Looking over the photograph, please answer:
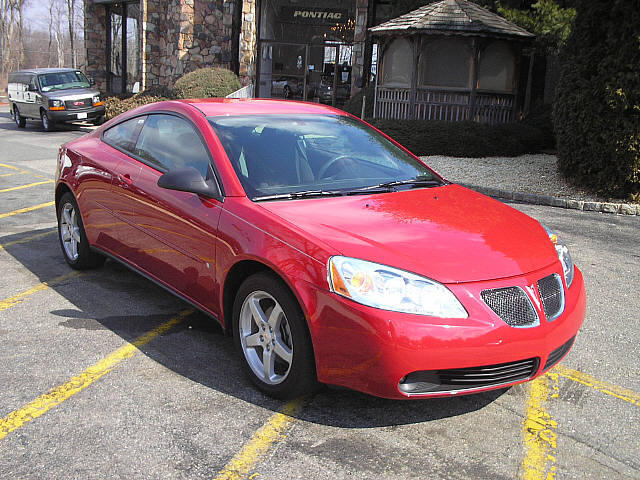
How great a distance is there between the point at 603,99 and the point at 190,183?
27.9ft

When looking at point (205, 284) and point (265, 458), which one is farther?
point (205, 284)

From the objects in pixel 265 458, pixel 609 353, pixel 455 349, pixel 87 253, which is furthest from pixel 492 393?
pixel 87 253

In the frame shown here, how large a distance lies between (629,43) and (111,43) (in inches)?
1036

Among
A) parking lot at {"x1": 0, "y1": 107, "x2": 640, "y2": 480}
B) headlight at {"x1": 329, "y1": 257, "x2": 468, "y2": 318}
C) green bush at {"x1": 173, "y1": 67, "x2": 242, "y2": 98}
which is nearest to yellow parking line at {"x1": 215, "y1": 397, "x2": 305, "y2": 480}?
parking lot at {"x1": 0, "y1": 107, "x2": 640, "y2": 480}

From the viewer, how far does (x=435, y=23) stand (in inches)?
643

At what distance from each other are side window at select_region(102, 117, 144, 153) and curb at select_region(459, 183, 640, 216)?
291 inches

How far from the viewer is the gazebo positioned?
16625 mm

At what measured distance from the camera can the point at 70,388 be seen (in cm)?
359

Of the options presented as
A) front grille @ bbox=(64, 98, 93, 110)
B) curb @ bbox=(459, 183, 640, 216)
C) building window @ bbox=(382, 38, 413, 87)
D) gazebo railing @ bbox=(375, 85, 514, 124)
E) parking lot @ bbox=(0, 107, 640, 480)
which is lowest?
parking lot @ bbox=(0, 107, 640, 480)

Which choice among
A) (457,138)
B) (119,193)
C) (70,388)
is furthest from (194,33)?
(70,388)

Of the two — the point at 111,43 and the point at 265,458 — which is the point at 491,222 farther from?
the point at 111,43

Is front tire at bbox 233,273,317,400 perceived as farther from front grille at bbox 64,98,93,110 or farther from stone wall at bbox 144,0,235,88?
stone wall at bbox 144,0,235,88

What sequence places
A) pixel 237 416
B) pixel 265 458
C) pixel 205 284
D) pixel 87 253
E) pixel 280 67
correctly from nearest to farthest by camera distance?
pixel 265 458 < pixel 237 416 < pixel 205 284 < pixel 87 253 < pixel 280 67

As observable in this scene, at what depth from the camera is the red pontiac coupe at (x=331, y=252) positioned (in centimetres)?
301
